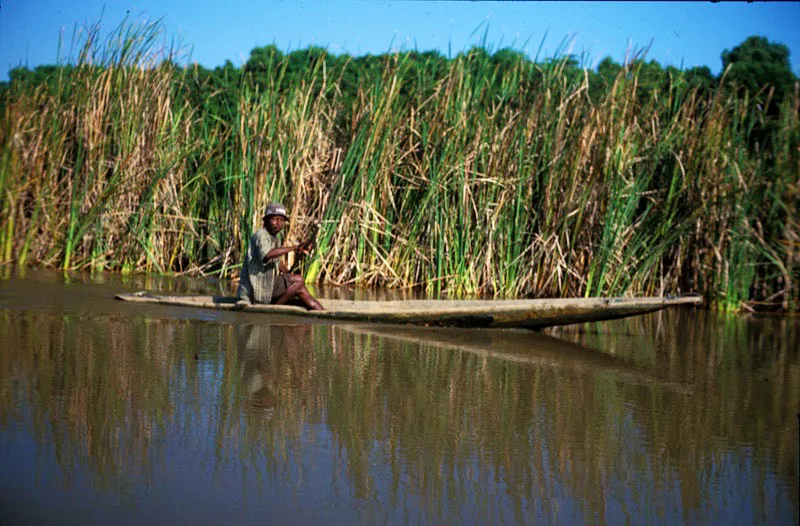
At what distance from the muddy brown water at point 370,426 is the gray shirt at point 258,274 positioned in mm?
473

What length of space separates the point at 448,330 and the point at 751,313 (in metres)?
3.77

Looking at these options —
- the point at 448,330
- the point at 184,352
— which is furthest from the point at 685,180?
the point at 184,352

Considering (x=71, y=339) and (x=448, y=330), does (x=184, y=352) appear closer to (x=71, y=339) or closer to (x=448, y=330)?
(x=71, y=339)

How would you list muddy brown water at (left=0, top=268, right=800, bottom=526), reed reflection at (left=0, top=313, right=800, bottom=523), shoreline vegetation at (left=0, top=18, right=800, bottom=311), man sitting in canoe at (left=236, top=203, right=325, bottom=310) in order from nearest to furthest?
muddy brown water at (left=0, top=268, right=800, bottom=526) → reed reflection at (left=0, top=313, right=800, bottom=523) → man sitting in canoe at (left=236, top=203, right=325, bottom=310) → shoreline vegetation at (left=0, top=18, right=800, bottom=311)

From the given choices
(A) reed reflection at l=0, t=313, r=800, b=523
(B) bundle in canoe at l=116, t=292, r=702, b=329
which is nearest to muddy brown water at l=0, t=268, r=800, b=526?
(A) reed reflection at l=0, t=313, r=800, b=523

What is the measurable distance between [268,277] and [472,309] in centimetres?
171

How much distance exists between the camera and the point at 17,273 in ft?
28.2

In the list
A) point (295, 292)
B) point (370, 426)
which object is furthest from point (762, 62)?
point (370, 426)

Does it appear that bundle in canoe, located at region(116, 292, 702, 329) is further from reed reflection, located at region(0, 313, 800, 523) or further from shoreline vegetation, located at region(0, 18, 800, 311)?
shoreline vegetation, located at region(0, 18, 800, 311)

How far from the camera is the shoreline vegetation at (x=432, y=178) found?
344 inches

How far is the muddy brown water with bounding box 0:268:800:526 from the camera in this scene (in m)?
3.12

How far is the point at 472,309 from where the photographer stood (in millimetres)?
6699

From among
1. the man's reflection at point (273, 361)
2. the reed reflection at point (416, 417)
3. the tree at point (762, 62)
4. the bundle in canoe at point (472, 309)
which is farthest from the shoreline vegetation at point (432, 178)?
the tree at point (762, 62)

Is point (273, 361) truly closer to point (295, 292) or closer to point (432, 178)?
point (295, 292)
